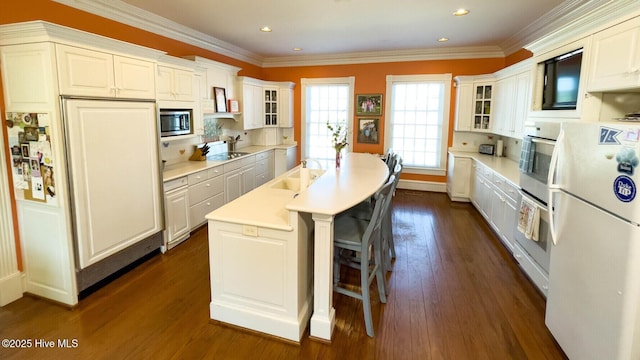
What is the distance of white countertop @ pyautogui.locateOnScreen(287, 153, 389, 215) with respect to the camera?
2135 millimetres

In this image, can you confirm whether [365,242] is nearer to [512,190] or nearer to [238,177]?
[512,190]

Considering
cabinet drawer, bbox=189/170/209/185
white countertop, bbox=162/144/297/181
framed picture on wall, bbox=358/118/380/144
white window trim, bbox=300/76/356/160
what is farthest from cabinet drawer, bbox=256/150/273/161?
framed picture on wall, bbox=358/118/380/144

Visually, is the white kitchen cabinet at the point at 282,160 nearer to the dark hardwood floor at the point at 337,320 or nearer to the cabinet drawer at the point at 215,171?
the cabinet drawer at the point at 215,171

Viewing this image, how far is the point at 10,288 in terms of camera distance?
8.83 feet

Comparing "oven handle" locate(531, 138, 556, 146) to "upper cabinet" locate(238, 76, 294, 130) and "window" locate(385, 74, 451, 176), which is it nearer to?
"window" locate(385, 74, 451, 176)

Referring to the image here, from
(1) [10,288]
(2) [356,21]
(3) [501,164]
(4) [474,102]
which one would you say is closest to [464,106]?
(4) [474,102]

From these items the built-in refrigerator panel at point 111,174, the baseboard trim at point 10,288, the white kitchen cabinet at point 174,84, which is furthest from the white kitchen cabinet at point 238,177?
the baseboard trim at point 10,288

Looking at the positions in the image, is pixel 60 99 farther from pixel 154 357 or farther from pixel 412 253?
pixel 412 253

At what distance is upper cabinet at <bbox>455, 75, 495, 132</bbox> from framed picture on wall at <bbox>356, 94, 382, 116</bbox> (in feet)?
4.77

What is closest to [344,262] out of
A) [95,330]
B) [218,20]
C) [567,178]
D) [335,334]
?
[335,334]

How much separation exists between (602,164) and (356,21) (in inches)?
131

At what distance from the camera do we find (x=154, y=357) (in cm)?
213

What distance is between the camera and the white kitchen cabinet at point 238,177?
4.96 m

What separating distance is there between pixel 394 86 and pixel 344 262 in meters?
4.61
